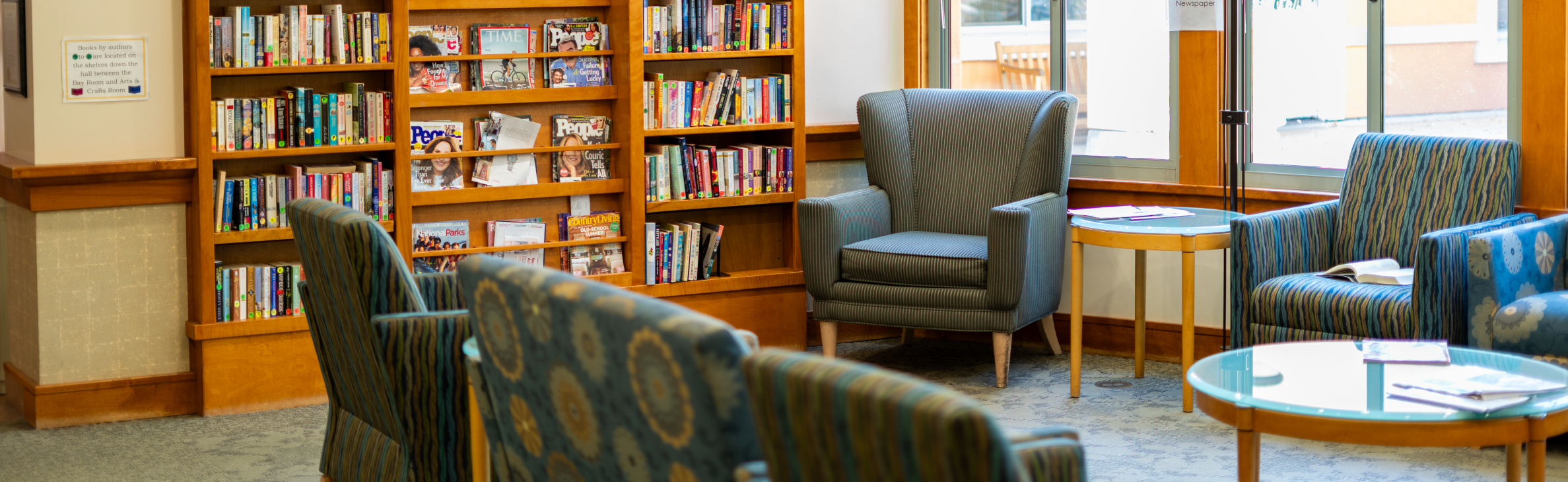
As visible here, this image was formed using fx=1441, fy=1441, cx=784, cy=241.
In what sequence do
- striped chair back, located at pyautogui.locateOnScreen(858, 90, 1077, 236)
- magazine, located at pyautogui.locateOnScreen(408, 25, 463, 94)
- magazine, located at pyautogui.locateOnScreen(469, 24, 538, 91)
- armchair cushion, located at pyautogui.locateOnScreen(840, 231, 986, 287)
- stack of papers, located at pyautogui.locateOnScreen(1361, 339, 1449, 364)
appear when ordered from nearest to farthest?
1. stack of papers, located at pyautogui.locateOnScreen(1361, 339, 1449, 364)
2. armchair cushion, located at pyautogui.locateOnScreen(840, 231, 986, 287)
3. magazine, located at pyautogui.locateOnScreen(408, 25, 463, 94)
4. magazine, located at pyautogui.locateOnScreen(469, 24, 538, 91)
5. striped chair back, located at pyautogui.locateOnScreen(858, 90, 1077, 236)

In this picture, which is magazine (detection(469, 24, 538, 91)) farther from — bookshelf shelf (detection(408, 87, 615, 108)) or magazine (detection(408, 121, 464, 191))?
magazine (detection(408, 121, 464, 191))

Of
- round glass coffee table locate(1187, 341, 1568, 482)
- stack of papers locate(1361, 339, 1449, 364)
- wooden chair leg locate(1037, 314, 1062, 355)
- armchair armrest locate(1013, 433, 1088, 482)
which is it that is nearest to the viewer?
armchair armrest locate(1013, 433, 1088, 482)

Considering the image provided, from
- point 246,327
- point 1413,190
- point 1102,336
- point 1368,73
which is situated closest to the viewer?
point 1413,190

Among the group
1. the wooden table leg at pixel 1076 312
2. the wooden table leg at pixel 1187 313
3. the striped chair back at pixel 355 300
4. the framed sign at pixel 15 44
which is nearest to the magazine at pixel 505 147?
the framed sign at pixel 15 44

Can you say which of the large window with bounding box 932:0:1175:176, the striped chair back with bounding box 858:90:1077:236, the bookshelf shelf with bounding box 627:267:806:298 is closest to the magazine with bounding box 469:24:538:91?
the bookshelf shelf with bounding box 627:267:806:298

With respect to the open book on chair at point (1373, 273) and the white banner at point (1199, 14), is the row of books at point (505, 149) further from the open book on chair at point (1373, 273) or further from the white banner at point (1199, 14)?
the open book on chair at point (1373, 273)

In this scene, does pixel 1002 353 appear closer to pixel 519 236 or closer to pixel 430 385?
pixel 519 236

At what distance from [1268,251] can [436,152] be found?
8.69 feet

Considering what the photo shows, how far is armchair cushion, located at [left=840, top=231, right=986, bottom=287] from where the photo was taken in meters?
4.64

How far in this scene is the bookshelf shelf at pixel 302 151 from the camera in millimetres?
4371

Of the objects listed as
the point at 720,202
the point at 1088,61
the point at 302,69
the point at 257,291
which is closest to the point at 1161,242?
the point at 1088,61

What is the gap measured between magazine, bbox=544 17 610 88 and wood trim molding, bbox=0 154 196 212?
124 cm

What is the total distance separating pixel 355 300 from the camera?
2840mm

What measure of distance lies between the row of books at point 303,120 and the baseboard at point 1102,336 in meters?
1.81
